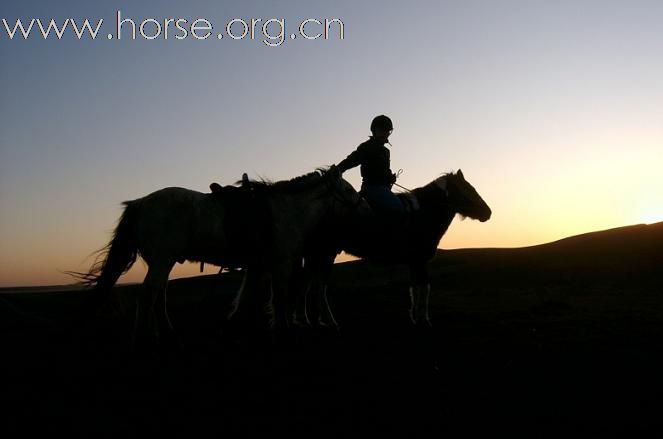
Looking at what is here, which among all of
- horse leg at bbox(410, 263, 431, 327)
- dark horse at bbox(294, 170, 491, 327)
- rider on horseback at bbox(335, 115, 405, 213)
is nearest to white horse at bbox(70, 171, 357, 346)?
dark horse at bbox(294, 170, 491, 327)

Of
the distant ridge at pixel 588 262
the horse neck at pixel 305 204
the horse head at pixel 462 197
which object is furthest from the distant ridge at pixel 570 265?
the horse neck at pixel 305 204

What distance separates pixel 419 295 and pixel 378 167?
271 centimetres

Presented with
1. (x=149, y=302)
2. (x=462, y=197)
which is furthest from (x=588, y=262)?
(x=149, y=302)

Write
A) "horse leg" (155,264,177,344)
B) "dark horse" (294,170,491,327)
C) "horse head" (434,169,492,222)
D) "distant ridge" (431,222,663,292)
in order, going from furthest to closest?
1. "distant ridge" (431,222,663,292)
2. "horse head" (434,169,492,222)
3. "dark horse" (294,170,491,327)
4. "horse leg" (155,264,177,344)

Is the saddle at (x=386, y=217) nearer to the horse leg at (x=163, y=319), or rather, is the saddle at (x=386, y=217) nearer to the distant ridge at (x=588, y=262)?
the horse leg at (x=163, y=319)

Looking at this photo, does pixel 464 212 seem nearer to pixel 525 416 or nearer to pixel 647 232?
pixel 525 416

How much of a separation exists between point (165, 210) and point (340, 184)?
306 centimetres

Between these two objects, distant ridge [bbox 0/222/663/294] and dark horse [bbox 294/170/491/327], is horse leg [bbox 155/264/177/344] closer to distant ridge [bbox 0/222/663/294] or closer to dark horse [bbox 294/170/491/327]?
dark horse [bbox 294/170/491/327]

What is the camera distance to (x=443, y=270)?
Answer: 31.0 meters

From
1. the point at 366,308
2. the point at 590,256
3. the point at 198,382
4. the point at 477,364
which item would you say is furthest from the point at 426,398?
the point at 590,256

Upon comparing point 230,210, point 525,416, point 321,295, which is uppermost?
point 230,210

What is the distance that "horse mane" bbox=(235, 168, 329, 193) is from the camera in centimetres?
873

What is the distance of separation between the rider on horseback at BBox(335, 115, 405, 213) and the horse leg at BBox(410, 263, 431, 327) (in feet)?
4.79

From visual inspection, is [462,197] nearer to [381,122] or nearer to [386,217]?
[386,217]
